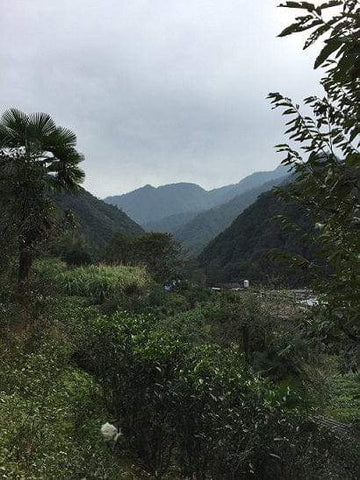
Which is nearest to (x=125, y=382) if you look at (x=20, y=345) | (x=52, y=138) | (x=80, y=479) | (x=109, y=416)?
(x=109, y=416)

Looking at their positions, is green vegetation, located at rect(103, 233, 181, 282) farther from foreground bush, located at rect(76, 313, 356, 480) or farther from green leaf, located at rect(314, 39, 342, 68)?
green leaf, located at rect(314, 39, 342, 68)

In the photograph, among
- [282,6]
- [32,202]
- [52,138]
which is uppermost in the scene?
[52,138]

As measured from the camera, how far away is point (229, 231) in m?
90.0

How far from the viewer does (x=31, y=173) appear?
31.6ft

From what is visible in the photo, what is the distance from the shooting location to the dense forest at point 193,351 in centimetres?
218

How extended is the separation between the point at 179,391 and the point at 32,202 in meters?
6.16

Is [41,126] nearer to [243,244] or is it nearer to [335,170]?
[335,170]

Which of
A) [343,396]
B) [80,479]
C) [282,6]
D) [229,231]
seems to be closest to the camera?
[282,6]

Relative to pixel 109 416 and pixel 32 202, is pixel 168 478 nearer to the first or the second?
pixel 109 416

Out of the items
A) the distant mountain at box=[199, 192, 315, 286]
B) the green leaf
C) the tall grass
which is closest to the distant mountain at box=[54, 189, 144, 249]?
the distant mountain at box=[199, 192, 315, 286]

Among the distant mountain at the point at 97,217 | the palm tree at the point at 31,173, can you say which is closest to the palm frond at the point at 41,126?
the palm tree at the point at 31,173

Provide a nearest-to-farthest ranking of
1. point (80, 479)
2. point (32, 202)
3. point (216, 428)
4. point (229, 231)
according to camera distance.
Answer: point (80, 479) < point (216, 428) < point (32, 202) < point (229, 231)

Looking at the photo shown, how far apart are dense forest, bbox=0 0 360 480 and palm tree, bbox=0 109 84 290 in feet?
0.11

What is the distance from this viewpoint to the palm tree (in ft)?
30.7
